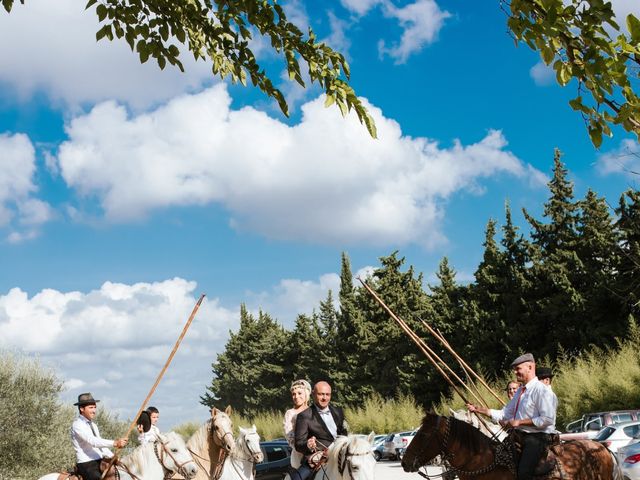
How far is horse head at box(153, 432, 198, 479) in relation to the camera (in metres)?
10.5

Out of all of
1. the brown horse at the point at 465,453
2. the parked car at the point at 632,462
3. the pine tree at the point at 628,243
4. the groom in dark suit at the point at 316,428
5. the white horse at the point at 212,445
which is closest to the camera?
the groom in dark suit at the point at 316,428

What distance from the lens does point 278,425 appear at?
62.9m

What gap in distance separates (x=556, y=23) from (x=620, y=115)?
79 cm

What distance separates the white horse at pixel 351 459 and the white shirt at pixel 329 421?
0.83 metres

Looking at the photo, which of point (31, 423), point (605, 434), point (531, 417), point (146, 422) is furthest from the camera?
point (31, 423)

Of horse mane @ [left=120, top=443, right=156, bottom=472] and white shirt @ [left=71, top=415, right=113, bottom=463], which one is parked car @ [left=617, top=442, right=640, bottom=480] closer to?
horse mane @ [left=120, top=443, right=156, bottom=472]

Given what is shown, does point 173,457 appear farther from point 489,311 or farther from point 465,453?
point 489,311

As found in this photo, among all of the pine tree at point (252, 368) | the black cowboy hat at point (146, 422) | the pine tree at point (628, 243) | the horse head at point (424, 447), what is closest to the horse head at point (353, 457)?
the horse head at point (424, 447)

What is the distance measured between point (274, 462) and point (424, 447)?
9.75 metres

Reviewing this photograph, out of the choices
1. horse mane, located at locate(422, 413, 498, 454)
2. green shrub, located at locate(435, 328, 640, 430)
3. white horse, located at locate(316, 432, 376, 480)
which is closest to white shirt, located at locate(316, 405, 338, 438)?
white horse, located at locate(316, 432, 376, 480)

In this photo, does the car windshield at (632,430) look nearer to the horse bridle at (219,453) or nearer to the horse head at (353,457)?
the horse bridle at (219,453)

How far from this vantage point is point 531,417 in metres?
8.79

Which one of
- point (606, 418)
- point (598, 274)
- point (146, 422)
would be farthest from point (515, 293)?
point (146, 422)

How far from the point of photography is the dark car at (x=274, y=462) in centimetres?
1778
